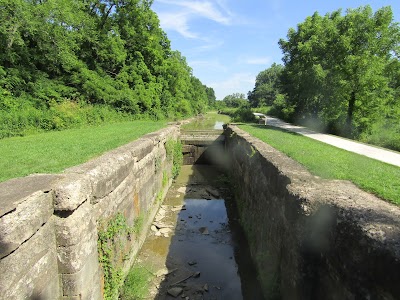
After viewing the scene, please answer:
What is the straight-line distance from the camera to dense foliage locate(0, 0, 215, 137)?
14172mm

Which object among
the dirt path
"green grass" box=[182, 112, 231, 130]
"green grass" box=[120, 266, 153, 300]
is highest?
the dirt path

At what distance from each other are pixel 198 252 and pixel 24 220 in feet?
16.5

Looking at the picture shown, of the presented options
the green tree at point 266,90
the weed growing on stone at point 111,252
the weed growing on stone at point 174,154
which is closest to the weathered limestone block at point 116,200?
the weed growing on stone at point 111,252

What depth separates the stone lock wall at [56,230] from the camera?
2.63 m

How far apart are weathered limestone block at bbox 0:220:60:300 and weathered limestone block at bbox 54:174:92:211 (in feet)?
0.73

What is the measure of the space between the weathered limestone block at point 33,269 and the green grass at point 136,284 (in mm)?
2109

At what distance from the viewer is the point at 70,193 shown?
3.41 m

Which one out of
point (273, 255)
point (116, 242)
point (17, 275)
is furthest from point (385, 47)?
point (17, 275)

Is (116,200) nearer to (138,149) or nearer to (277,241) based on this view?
(138,149)

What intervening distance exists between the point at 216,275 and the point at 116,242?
7.63 ft

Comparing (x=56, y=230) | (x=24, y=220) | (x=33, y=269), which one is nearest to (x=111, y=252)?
(x=56, y=230)

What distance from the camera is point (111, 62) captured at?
24.7 m

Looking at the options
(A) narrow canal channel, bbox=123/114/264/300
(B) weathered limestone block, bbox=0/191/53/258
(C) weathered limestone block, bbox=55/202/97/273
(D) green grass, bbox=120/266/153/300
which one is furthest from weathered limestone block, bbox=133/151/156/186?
(B) weathered limestone block, bbox=0/191/53/258

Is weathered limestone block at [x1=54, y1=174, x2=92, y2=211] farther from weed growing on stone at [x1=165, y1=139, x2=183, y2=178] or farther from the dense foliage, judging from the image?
the dense foliage
